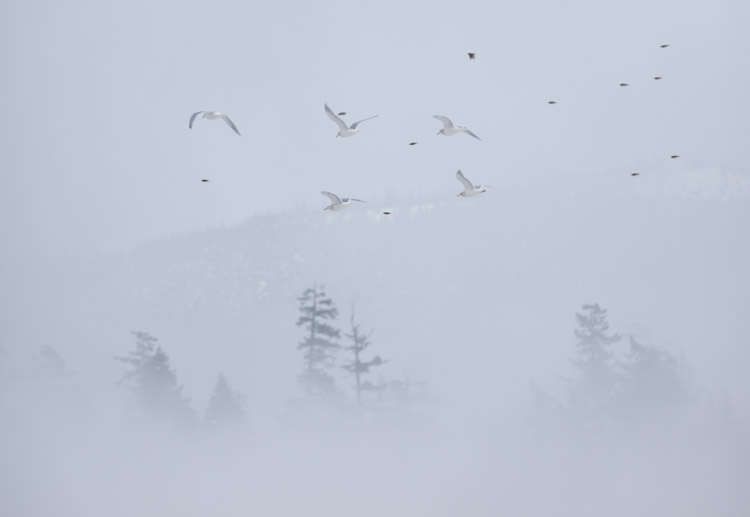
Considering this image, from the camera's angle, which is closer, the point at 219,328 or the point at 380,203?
the point at 219,328

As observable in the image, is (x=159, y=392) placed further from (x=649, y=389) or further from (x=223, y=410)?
(x=649, y=389)

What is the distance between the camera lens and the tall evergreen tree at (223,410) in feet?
217

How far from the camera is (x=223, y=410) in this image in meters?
66.1

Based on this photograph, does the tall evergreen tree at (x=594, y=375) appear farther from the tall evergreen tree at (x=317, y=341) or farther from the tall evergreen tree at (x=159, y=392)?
the tall evergreen tree at (x=159, y=392)

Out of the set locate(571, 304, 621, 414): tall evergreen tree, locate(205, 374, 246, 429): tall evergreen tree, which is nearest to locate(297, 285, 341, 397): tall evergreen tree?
locate(205, 374, 246, 429): tall evergreen tree

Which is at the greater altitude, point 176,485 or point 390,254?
point 390,254

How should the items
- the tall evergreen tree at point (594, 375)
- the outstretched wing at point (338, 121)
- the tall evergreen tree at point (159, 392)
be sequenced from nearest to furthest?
1. the outstretched wing at point (338, 121)
2. the tall evergreen tree at point (159, 392)
3. the tall evergreen tree at point (594, 375)

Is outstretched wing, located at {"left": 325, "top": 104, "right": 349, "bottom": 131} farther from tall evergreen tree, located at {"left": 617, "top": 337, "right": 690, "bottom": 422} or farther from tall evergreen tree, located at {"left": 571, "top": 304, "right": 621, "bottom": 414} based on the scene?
tall evergreen tree, located at {"left": 617, "top": 337, "right": 690, "bottom": 422}

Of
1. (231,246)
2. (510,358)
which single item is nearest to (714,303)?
(510,358)

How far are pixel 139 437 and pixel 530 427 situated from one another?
2909 cm

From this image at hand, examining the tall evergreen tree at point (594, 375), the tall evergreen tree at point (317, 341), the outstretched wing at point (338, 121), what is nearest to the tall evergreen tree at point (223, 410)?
the tall evergreen tree at point (317, 341)

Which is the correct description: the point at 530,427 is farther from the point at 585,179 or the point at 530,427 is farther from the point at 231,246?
the point at 585,179

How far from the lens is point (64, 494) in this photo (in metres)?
64.6

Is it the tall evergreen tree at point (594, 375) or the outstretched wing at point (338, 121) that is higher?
the outstretched wing at point (338, 121)
